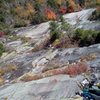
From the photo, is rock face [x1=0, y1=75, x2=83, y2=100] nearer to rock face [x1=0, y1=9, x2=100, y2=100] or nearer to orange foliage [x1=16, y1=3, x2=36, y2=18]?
rock face [x1=0, y1=9, x2=100, y2=100]

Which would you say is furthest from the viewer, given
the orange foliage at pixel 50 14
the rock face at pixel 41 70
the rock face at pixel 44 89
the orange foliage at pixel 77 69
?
the orange foliage at pixel 50 14

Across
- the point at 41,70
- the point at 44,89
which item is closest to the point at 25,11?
the point at 41,70

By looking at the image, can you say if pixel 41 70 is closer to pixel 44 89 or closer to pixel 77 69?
pixel 77 69

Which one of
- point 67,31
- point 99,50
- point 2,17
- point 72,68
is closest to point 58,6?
point 2,17

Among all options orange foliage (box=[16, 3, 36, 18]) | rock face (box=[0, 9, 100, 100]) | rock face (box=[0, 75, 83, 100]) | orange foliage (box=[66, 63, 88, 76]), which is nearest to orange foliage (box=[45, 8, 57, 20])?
orange foliage (box=[16, 3, 36, 18])

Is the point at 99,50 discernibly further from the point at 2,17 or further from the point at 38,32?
the point at 2,17

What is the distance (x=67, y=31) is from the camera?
139ft

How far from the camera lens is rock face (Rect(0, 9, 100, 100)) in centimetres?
2414

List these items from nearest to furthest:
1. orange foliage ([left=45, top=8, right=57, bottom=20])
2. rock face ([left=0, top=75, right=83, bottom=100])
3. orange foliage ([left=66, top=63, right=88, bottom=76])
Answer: rock face ([left=0, top=75, right=83, bottom=100])
orange foliage ([left=66, top=63, right=88, bottom=76])
orange foliage ([left=45, top=8, right=57, bottom=20])

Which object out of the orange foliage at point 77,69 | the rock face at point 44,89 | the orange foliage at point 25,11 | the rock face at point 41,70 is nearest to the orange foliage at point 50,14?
the orange foliage at point 25,11

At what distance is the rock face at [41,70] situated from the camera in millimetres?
24141

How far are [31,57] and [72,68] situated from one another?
1126cm

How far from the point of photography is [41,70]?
3159cm

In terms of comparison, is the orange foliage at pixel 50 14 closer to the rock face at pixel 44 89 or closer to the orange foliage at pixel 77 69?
the orange foliage at pixel 77 69
